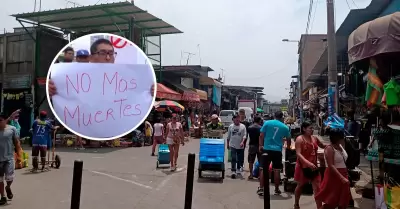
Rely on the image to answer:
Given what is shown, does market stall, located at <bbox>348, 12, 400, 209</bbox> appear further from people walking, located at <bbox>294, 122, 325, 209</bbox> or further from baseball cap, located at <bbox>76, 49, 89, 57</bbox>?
baseball cap, located at <bbox>76, 49, 89, 57</bbox>

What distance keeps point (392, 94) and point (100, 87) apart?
5042 millimetres

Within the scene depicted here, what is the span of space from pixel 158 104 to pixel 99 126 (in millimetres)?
19055

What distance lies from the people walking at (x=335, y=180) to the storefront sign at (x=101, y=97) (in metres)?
3.62

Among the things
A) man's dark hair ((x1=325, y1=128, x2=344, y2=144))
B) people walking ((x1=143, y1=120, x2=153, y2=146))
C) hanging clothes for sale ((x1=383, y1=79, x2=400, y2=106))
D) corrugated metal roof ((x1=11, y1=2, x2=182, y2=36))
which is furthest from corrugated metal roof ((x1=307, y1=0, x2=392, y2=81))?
people walking ((x1=143, y1=120, x2=153, y2=146))

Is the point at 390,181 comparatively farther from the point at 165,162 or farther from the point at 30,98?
the point at 30,98

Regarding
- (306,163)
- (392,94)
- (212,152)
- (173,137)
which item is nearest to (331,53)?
(212,152)

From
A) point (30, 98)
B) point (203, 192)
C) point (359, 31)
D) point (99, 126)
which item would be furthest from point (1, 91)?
point (99, 126)

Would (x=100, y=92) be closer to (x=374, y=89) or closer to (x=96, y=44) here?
(x=96, y=44)

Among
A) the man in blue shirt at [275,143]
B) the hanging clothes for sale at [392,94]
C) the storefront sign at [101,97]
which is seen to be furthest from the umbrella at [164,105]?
the storefront sign at [101,97]

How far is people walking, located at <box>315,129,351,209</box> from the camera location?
522 centimetres

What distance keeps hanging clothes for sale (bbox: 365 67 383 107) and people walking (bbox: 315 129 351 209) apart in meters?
1.64

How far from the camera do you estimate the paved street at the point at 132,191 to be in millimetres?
6805

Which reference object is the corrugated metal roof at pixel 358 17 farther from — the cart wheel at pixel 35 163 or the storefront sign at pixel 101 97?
the storefront sign at pixel 101 97

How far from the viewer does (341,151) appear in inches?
216
